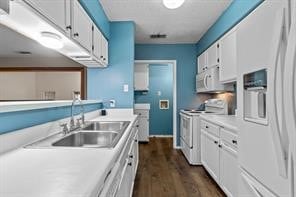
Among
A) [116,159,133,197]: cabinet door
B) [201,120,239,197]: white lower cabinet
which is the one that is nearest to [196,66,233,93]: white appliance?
[201,120,239,197]: white lower cabinet

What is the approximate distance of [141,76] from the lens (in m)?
6.12

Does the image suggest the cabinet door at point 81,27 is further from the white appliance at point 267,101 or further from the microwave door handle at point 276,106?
the microwave door handle at point 276,106

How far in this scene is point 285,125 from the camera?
3.08 ft

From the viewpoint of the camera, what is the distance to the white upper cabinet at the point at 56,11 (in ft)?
4.31

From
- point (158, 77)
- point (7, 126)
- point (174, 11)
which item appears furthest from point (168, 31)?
point (7, 126)

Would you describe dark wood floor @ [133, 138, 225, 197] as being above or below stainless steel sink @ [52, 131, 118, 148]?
below

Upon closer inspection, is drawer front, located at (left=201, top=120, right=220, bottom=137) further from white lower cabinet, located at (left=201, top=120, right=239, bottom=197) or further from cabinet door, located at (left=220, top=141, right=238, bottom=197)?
cabinet door, located at (left=220, top=141, right=238, bottom=197)

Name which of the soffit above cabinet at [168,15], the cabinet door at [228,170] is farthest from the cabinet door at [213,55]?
the cabinet door at [228,170]

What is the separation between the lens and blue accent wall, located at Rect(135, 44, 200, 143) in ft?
17.8

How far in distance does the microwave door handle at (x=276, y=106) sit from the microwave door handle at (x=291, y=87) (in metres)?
0.08

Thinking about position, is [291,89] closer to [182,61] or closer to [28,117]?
[28,117]

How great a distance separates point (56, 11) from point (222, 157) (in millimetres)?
2315

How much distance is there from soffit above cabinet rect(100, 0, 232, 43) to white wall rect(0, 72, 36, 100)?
144cm

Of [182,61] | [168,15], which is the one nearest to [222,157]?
[168,15]
